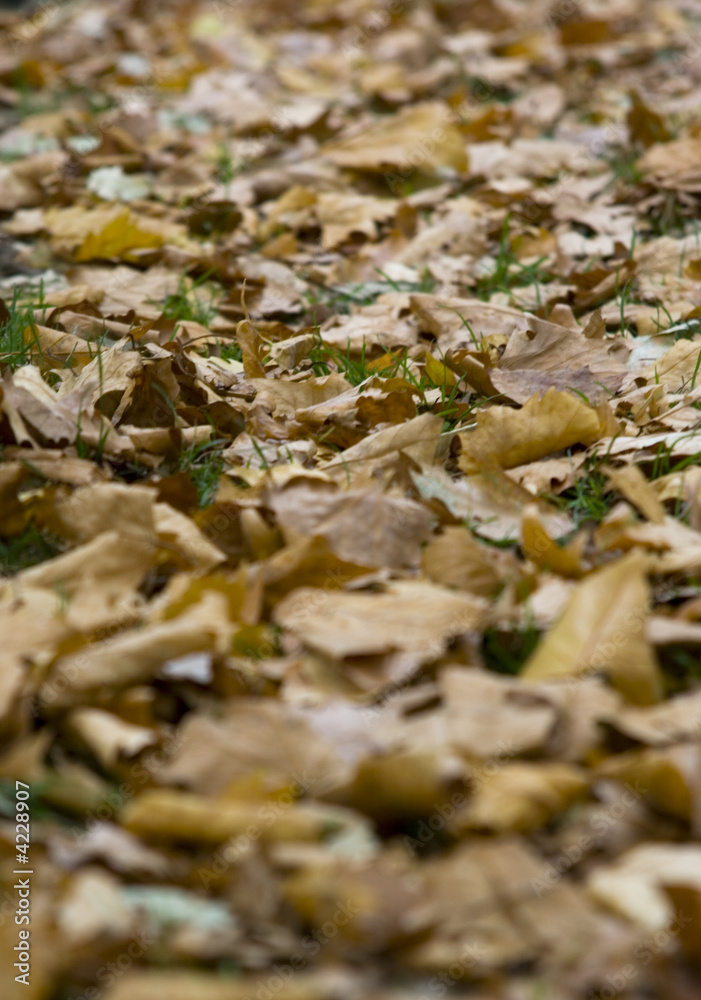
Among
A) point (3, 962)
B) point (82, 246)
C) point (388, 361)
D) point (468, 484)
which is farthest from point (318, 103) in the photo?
point (3, 962)

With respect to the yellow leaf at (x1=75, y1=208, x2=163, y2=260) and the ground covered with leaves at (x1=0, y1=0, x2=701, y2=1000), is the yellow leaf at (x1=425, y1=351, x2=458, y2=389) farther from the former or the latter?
the yellow leaf at (x1=75, y1=208, x2=163, y2=260)

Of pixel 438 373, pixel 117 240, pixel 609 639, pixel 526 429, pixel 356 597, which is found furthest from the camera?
pixel 117 240

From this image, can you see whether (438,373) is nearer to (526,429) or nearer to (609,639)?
(526,429)

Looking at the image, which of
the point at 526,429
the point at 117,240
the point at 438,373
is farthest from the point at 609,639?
the point at 117,240

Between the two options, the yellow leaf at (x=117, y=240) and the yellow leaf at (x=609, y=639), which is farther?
the yellow leaf at (x=117, y=240)

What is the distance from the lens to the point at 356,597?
4.77ft

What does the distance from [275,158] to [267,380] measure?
191 centimetres

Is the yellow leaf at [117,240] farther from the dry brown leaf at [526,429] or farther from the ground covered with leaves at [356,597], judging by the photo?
the dry brown leaf at [526,429]

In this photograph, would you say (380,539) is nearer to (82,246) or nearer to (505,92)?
(82,246)

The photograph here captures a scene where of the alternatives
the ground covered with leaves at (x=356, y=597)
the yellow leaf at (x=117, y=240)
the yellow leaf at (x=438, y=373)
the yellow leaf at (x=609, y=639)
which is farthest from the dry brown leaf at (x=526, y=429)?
the yellow leaf at (x=117, y=240)

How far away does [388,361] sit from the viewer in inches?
88.7

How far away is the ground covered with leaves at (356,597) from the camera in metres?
1.04

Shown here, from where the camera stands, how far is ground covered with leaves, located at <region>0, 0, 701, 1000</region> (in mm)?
1039

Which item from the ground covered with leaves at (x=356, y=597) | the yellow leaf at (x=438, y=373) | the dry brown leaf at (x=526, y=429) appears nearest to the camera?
the ground covered with leaves at (x=356, y=597)
